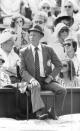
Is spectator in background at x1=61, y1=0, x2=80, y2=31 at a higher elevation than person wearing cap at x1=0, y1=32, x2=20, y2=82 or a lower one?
higher

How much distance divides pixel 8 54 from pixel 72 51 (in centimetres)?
77

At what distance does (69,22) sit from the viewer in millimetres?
3910

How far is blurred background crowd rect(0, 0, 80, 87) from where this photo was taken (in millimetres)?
3539

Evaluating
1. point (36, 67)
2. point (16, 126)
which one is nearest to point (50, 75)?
point (36, 67)

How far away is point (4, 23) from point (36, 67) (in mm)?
1097

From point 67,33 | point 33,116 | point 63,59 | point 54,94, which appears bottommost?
point 33,116

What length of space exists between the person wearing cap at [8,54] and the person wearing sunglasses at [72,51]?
1.97 ft

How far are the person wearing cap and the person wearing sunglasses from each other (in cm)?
60

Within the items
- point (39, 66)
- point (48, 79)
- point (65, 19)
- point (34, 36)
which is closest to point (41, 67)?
point (39, 66)

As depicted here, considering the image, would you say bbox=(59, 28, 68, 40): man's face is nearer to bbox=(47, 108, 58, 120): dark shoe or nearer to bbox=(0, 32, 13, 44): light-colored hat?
bbox=(0, 32, 13, 44): light-colored hat

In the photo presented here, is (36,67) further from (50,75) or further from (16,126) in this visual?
(16,126)

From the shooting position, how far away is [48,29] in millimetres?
3807

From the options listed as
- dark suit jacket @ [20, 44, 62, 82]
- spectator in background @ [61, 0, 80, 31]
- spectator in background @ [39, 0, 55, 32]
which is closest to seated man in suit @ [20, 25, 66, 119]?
dark suit jacket @ [20, 44, 62, 82]

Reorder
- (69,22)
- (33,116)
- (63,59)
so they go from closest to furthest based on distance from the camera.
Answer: (33,116), (63,59), (69,22)
